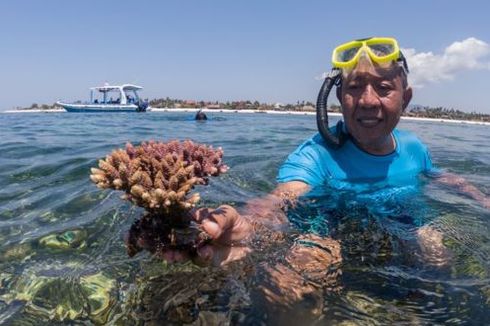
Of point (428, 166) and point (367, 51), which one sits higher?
point (367, 51)

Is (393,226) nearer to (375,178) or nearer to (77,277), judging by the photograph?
(375,178)

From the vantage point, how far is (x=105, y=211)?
4660mm

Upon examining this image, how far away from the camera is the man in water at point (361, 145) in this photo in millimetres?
3660

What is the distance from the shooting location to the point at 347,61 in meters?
3.89

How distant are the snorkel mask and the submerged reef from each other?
2010mm

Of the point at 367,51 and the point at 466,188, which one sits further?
the point at 466,188

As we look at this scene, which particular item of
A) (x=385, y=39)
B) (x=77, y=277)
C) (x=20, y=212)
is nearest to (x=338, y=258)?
(x=77, y=277)

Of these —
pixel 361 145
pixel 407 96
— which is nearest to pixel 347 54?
pixel 407 96

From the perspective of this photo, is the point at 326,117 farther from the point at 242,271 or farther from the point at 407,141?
the point at 242,271

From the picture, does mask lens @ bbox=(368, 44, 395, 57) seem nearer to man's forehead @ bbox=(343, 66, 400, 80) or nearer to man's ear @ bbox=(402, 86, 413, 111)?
man's forehead @ bbox=(343, 66, 400, 80)

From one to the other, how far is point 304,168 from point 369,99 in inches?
32.3

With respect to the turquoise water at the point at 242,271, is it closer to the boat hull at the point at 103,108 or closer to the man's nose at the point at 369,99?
the man's nose at the point at 369,99

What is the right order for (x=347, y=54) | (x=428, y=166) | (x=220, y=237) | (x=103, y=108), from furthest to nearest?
(x=103, y=108) < (x=428, y=166) < (x=347, y=54) < (x=220, y=237)

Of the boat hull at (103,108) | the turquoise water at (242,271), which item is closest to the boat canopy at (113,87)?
the boat hull at (103,108)
